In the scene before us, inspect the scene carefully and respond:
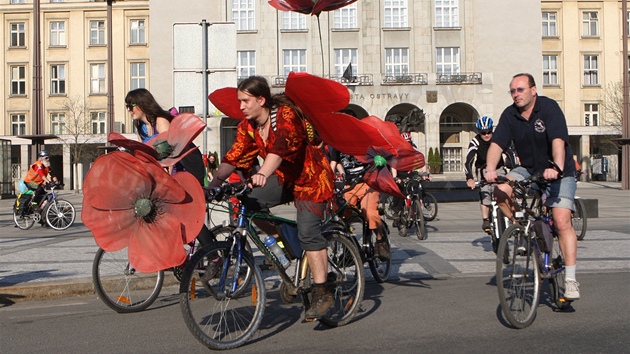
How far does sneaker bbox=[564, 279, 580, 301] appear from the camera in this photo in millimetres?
5516

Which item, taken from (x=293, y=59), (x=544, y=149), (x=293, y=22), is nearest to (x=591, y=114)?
(x=293, y=59)

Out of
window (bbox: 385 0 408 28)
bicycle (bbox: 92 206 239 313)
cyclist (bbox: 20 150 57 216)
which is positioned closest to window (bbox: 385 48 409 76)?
window (bbox: 385 0 408 28)

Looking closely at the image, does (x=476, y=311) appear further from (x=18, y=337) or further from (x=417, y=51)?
(x=417, y=51)

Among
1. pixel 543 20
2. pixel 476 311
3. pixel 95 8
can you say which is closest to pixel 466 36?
pixel 543 20

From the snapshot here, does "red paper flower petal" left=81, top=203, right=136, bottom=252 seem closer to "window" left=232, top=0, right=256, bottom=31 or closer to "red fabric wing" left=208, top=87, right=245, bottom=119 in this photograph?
"red fabric wing" left=208, top=87, right=245, bottom=119

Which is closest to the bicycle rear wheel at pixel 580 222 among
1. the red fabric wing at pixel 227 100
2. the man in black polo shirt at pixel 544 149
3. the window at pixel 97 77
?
the man in black polo shirt at pixel 544 149

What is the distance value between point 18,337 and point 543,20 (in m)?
54.3

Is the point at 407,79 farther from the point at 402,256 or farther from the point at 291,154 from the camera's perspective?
the point at 291,154

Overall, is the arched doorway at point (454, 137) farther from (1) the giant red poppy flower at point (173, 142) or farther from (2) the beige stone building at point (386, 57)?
(1) the giant red poppy flower at point (173, 142)

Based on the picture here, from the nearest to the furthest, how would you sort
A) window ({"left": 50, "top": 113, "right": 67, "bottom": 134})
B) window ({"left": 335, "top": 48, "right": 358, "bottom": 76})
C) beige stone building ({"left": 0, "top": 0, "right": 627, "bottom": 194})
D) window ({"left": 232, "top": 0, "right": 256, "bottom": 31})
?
beige stone building ({"left": 0, "top": 0, "right": 627, "bottom": 194}) < window ({"left": 335, "top": 48, "right": 358, "bottom": 76}) < window ({"left": 232, "top": 0, "right": 256, "bottom": 31}) < window ({"left": 50, "top": 113, "right": 67, "bottom": 134})

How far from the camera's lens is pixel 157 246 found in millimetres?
4598

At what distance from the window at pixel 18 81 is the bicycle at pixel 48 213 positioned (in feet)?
136

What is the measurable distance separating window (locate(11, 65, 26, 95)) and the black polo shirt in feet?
178

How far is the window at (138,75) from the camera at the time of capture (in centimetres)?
5362
